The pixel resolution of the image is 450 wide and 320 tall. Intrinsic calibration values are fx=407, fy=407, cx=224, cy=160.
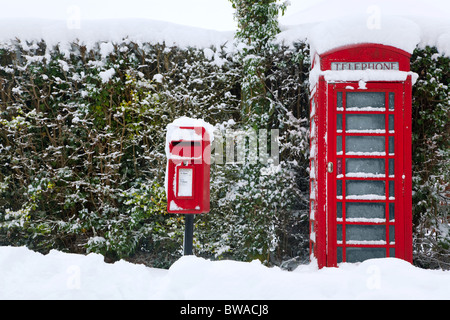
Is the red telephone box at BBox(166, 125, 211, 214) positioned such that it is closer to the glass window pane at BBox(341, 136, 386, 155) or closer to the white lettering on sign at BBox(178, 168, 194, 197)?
the white lettering on sign at BBox(178, 168, 194, 197)

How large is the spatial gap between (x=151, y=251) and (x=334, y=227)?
8.12ft

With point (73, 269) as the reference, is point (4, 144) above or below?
above

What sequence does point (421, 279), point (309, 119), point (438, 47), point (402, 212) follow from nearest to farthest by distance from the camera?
point (421, 279)
point (402, 212)
point (438, 47)
point (309, 119)

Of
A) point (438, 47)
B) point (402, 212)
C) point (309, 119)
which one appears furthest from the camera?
point (309, 119)

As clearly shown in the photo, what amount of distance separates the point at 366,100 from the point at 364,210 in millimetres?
1157

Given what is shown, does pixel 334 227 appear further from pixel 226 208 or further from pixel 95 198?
pixel 95 198

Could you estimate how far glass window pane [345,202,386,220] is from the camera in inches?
169

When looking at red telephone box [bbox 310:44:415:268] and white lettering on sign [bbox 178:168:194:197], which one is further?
red telephone box [bbox 310:44:415:268]

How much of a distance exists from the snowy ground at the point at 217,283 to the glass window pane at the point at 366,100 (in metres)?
1.58

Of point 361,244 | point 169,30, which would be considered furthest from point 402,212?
point 169,30

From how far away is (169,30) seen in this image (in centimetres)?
525

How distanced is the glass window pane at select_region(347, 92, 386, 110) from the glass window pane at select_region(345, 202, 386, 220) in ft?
3.34

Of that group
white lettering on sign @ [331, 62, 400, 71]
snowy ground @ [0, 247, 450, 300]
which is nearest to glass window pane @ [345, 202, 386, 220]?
snowy ground @ [0, 247, 450, 300]

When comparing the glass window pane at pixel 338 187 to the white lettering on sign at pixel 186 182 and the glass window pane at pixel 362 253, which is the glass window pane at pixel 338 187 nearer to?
the glass window pane at pixel 362 253
